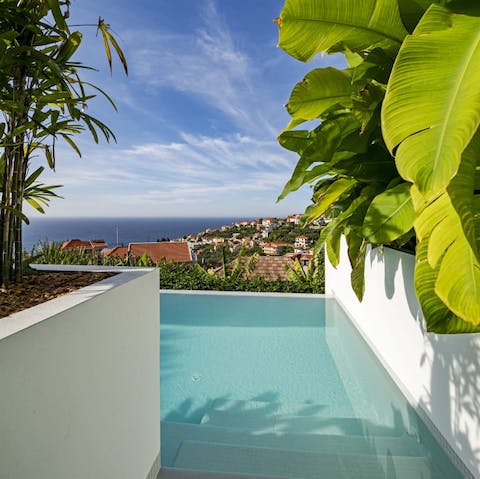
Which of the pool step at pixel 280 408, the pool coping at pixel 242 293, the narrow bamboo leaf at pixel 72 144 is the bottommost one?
the pool step at pixel 280 408

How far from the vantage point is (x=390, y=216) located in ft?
5.89

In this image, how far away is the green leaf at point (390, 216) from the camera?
69.3 inches

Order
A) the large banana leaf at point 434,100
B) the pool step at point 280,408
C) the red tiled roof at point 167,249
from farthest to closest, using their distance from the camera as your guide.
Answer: the red tiled roof at point 167,249
the pool step at point 280,408
the large banana leaf at point 434,100

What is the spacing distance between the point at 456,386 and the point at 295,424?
1185 millimetres

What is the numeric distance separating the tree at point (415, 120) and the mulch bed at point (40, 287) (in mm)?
1206

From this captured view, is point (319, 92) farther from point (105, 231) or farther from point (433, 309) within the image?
point (105, 231)

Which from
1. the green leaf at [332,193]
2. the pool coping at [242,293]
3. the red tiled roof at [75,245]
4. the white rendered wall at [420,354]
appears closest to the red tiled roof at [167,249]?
the red tiled roof at [75,245]

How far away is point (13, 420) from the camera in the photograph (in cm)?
79

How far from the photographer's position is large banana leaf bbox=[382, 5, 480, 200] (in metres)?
0.76

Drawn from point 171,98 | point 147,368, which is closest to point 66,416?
point 147,368

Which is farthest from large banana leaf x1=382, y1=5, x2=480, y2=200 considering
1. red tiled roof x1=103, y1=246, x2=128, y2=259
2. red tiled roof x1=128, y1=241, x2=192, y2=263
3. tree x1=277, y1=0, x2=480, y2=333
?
red tiled roof x1=128, y1=241, x2=192, y2=263

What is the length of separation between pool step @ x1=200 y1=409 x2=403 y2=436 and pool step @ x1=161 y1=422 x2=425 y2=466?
0.07 m

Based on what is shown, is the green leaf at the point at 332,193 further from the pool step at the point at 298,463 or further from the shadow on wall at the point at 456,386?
the pool step at the point at 298,463

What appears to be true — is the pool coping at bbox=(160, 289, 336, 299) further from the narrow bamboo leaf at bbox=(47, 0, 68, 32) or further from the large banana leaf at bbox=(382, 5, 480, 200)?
the large banana leaf at bbox=(382, 5, 480, 200)
